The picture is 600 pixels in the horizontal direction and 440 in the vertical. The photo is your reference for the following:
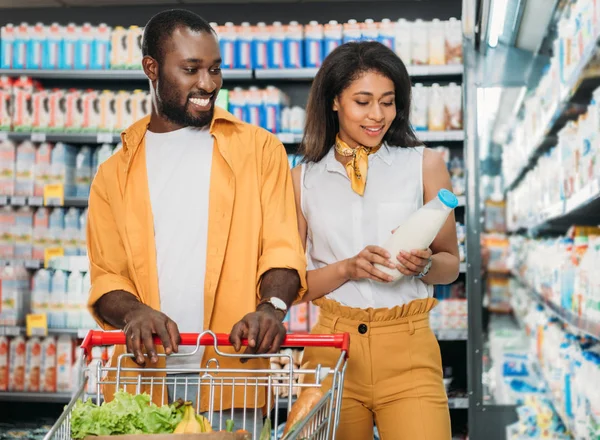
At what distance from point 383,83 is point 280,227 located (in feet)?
1.53

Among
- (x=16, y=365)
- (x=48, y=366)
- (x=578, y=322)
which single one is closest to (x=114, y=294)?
(x=578, y=322)

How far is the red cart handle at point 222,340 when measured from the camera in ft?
5.26

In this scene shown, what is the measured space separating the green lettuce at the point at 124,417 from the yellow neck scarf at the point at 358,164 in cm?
90

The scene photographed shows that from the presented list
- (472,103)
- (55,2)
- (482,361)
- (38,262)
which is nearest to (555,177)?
(472,103)

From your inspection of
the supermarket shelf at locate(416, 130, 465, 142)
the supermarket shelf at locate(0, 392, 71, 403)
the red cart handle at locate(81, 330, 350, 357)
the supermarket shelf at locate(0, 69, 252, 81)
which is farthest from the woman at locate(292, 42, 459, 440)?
the supermarket shelf at locate(0, 392, 71, 403)

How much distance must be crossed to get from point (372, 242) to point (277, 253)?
1.03 ft

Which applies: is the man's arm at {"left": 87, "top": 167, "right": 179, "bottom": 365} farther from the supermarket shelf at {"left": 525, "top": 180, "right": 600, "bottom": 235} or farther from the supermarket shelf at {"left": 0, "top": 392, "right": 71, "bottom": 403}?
the supermarket shelf at {"left": 0, "top": 392, "right": 71, "bottom": 403}

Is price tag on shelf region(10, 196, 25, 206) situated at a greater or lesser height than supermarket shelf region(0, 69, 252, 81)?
lesser

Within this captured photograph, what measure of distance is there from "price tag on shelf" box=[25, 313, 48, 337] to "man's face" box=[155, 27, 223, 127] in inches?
130

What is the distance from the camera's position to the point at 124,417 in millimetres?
1325

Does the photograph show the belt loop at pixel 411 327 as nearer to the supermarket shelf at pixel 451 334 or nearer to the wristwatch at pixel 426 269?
the wristwatch at pixel 426 269

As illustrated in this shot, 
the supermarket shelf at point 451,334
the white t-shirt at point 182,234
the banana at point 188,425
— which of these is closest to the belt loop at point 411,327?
the white t-shirt at point 182,234

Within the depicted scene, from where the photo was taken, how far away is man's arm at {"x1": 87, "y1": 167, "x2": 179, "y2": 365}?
161 centimetres

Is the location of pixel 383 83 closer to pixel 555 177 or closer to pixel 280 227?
pixel 280 227
